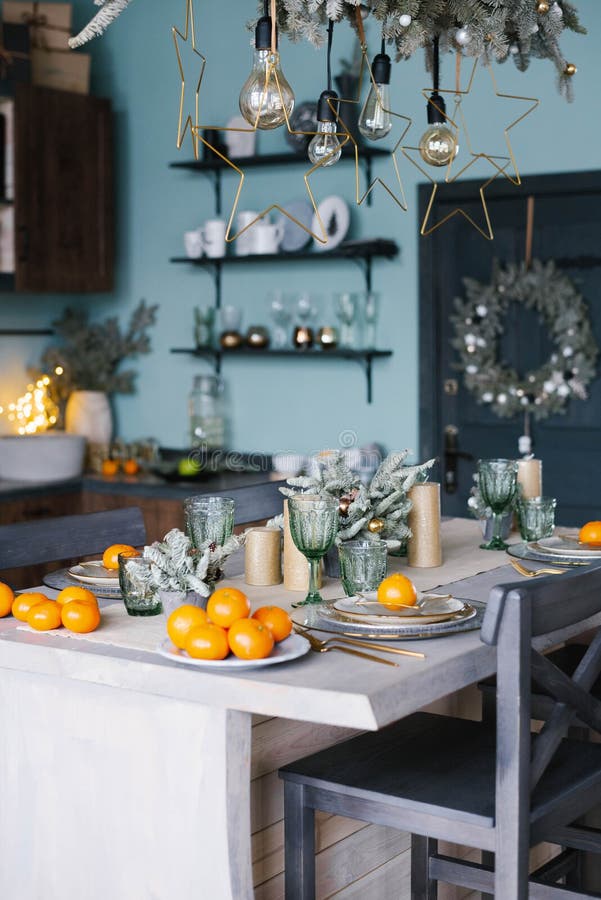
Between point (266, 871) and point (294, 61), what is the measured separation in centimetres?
338

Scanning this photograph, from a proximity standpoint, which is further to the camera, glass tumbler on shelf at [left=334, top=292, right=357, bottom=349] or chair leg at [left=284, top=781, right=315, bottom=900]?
glass tumbler on shelf at [left=334, top=292, right=357, bottom=349]

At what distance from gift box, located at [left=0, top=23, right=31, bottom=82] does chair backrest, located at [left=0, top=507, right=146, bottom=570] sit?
253 centimetres

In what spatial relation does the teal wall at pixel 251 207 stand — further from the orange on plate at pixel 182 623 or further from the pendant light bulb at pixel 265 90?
the orange on plate at pixel 182 623

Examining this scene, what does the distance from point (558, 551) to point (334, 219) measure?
227cm

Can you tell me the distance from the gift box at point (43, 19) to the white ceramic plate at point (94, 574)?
312cm

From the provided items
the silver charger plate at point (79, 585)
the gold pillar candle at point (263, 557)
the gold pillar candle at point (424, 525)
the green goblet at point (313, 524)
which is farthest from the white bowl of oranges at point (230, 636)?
the gold pillar candle at point (424, 525)

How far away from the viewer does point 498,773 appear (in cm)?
172

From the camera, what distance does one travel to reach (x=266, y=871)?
6.75ft

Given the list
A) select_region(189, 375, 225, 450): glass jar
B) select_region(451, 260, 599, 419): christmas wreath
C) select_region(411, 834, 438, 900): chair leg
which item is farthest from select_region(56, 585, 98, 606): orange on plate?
select_region(189, 375, 225, 450): glass jar

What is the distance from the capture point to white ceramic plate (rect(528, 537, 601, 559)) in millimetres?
2541

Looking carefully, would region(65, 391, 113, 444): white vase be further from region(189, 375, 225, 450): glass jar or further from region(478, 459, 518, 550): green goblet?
region(478, 459, 518, 550): green goblet

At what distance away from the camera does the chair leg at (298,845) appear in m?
1.96

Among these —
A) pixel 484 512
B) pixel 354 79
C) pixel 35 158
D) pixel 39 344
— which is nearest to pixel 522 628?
pixel 484 512

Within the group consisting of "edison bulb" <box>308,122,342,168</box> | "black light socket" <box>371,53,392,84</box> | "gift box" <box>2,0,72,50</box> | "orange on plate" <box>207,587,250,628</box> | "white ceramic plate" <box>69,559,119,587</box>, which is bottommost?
"white ceramic plate" <box>69,559,119,587</box>
